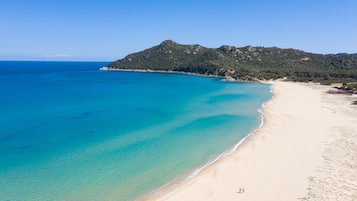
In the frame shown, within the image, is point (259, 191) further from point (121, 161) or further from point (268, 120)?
point (268, 120)

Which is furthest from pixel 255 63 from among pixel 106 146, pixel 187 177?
pixel 187 177

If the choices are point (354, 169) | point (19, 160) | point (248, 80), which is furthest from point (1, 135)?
point (248, 80)

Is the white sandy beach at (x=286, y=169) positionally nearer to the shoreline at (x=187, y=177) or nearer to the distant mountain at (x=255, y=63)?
the shoreline at (x=187, y=177)

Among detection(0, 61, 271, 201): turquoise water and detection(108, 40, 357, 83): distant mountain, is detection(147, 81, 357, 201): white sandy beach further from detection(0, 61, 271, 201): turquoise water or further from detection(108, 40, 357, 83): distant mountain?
detection(108, 40, 357, 83): distant mountain

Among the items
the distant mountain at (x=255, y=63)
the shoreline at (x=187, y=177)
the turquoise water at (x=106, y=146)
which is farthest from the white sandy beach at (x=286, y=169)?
the distant mountain at (x=255, y=63)

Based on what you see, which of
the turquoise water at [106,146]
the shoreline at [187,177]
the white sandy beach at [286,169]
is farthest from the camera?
the turquoise water at [106,146]

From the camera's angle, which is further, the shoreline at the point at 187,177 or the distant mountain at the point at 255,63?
the distant mountain at the point at 255,63

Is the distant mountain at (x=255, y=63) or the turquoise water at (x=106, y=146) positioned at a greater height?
the distant mountain at (x=255, y=63)
